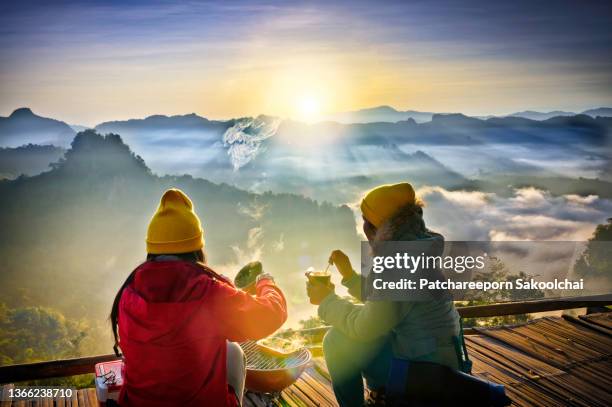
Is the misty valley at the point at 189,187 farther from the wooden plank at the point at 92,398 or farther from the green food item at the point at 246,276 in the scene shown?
the green food item at the point at 246,276

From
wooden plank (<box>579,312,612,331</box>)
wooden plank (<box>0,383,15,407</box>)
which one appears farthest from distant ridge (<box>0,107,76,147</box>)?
wooden plank (<box>579,312,612,331</box>)

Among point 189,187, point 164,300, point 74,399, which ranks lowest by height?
point 74,399

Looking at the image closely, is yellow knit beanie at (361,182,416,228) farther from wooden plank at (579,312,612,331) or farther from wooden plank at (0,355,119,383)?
wooden plank at (579,312,612,331)

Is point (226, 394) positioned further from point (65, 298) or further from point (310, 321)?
point (65, 298)

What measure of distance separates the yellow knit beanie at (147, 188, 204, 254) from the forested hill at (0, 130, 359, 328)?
52738mm

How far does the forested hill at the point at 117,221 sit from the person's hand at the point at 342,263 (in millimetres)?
51922

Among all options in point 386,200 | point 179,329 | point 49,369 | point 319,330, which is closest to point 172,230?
point 179,329

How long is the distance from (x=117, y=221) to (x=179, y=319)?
67.3 meters

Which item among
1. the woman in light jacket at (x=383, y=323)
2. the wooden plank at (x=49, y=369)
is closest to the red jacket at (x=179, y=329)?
the woman in light jacket at (x=383, y=323)

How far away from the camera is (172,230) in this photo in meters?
2.56

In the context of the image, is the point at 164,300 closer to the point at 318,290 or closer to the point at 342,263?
the point at 318,290

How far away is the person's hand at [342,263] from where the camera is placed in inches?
131

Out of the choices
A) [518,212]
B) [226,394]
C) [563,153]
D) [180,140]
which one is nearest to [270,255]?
[180,140]

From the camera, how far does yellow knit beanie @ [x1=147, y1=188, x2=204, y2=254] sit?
8.40 ft
